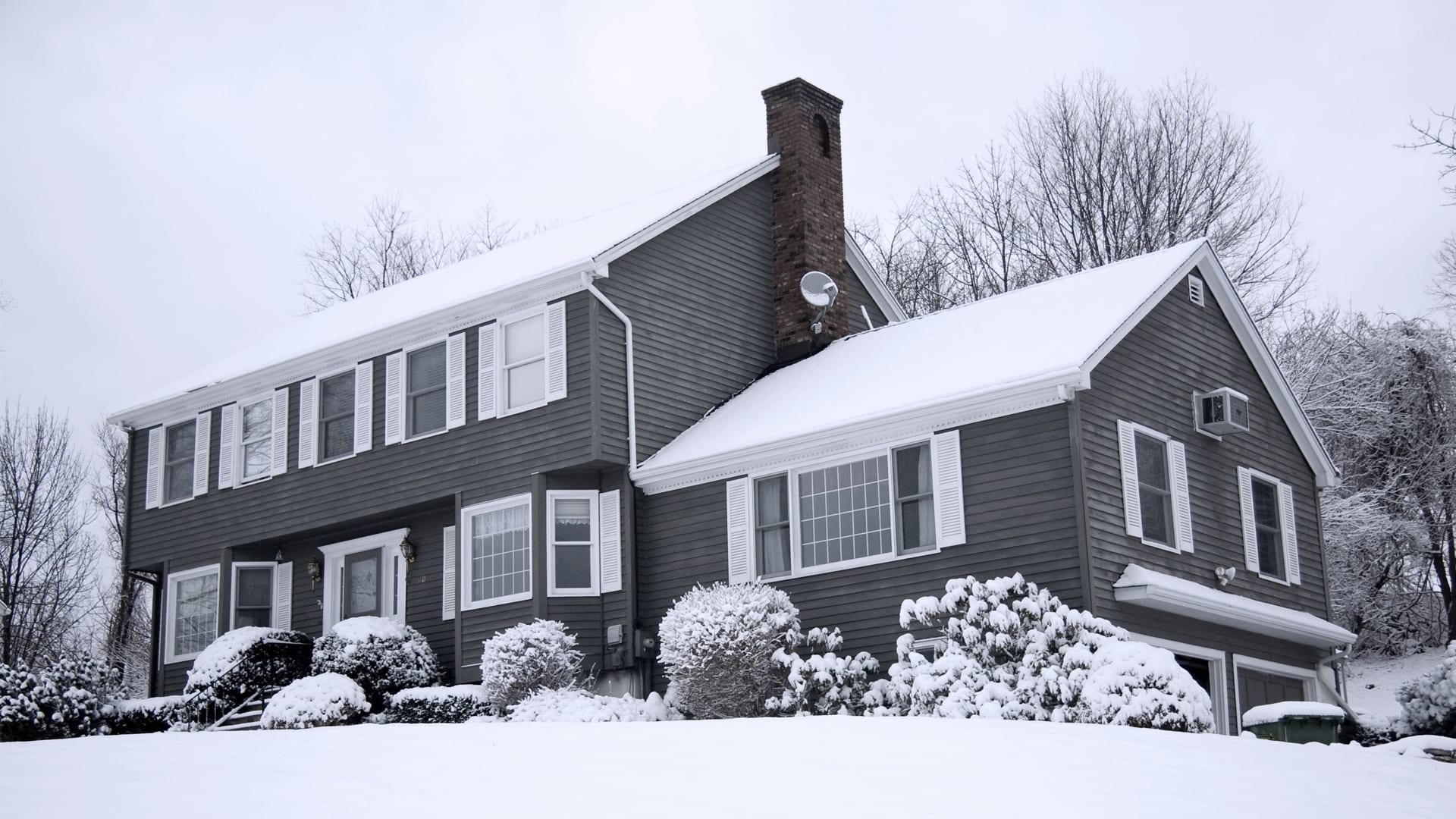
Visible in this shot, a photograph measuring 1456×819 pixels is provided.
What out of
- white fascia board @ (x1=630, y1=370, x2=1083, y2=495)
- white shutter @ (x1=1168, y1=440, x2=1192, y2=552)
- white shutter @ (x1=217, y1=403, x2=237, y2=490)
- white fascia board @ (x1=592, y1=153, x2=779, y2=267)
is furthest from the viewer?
white shutter @ (x1=217, y1=403, x2=237, y2=490)

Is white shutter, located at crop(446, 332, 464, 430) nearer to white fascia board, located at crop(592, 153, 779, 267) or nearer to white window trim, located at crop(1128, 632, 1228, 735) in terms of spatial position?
white fascia board, located at crop(592, 153, 779, 267)

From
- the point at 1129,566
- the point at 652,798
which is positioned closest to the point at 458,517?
the point at 1129,566

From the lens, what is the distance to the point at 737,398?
22875 mm

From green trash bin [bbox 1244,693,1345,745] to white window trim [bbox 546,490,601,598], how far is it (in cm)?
891

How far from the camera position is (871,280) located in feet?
87.6

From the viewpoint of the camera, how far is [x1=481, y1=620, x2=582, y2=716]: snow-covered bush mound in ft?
63.9

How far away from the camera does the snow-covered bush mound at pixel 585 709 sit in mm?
18250

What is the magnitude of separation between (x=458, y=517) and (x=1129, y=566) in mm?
9795

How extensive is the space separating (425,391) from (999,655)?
34.7ft

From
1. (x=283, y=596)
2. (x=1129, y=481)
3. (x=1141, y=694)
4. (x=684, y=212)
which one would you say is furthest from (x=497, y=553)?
(x=1141, y=694)

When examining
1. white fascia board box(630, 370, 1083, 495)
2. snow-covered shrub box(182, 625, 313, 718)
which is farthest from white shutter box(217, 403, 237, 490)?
white fascia board box(630, 370, 1083, 495)

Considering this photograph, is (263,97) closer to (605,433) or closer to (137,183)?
(137,183)

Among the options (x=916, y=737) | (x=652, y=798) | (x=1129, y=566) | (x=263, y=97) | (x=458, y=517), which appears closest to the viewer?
(x=652, y=798)

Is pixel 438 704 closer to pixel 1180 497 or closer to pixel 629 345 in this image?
pixel 629 345
